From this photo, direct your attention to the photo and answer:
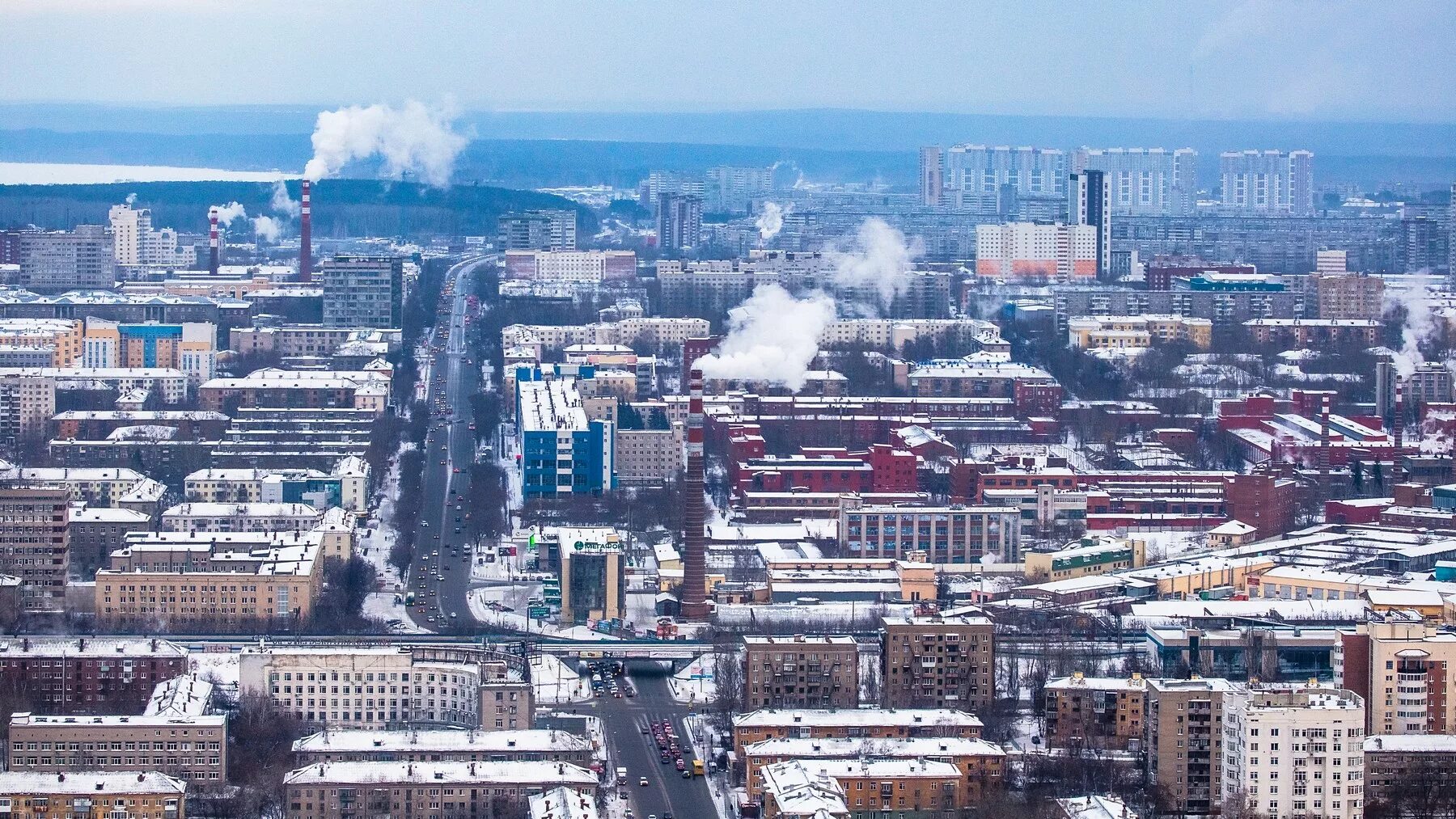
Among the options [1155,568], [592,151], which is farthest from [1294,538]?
[592,151]

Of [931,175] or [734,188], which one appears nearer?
[931,175]

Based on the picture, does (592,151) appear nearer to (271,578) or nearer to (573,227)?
(573,227)

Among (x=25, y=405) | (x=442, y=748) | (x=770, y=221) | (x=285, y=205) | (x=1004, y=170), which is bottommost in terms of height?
(x=442, y=748)

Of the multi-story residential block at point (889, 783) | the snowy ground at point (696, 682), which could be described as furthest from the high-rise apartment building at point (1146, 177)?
the multi-story residential block at point (889, 783)

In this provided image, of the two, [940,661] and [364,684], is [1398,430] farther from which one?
[364,684]

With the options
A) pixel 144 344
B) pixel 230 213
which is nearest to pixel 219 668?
pixel 144 344

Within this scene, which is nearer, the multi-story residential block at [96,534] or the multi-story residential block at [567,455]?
the multi-story residential block at [96,534]

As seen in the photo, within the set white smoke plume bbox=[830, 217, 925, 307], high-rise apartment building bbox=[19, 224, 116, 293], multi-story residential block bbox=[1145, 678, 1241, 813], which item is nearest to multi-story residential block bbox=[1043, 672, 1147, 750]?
multi-story residential block bbox=[1145, 678, 1241, 813]

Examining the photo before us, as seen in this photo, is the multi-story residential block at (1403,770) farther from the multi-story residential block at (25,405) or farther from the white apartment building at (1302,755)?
the multi-story residential block at (25,405)
